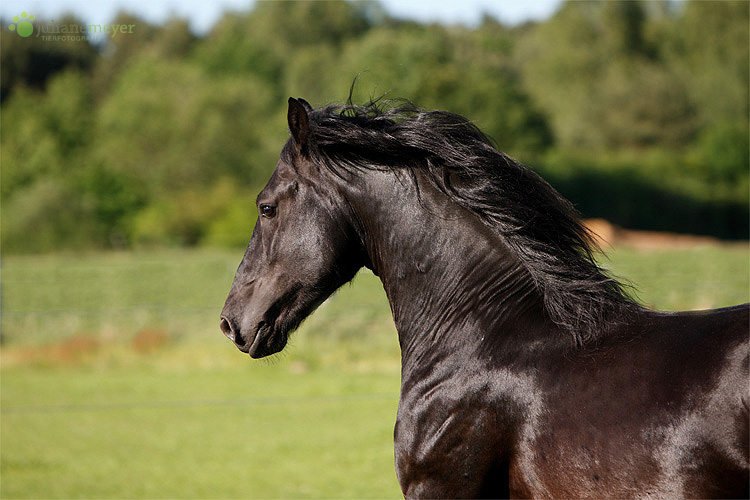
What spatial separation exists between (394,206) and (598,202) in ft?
136

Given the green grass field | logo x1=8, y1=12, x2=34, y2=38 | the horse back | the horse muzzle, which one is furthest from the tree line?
the horse back

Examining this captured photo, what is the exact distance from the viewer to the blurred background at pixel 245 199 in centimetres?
876

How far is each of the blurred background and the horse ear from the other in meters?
0.89

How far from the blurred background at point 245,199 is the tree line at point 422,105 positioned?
164mm

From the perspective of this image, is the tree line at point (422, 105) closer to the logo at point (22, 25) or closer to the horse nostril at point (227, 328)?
the logo at point (22, 25)

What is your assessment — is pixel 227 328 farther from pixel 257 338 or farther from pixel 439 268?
pixel 439 268

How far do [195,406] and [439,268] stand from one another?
8.66 metres

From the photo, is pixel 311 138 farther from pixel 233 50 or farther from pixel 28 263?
pixel 233 50

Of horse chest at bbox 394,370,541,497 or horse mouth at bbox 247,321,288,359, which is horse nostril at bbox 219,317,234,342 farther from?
horse chest at bbox 394,370,541,497

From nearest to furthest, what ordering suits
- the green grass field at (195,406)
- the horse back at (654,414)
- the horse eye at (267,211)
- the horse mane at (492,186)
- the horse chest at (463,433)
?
the horse back at (654,414)
the horse chest at (463,433)
the horse mane at (492,186)
the horse eye at (267,211)
the green grass field at (195,406)

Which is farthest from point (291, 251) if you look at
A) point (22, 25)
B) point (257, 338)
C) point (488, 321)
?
point (22, 25)

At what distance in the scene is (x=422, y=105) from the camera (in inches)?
1395

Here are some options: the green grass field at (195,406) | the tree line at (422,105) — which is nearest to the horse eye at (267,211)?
the green grass field at (195,406)

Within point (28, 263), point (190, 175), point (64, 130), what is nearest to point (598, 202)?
point (190, 175)
